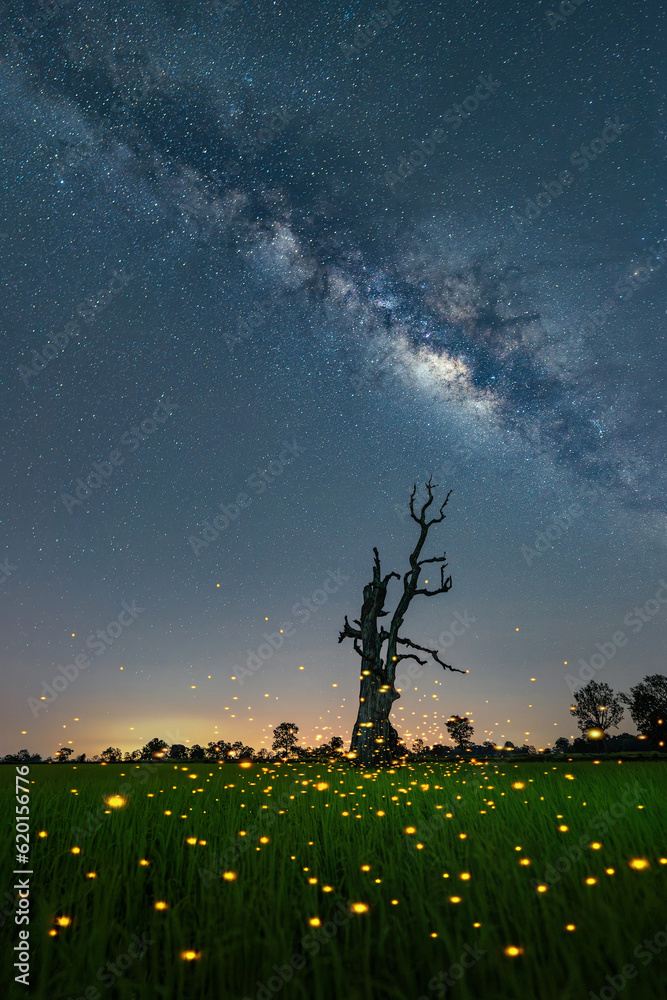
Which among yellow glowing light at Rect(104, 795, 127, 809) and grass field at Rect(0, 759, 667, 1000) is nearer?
grass field at Rect(0, 759, 667, 1000)

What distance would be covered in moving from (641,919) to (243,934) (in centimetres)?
262

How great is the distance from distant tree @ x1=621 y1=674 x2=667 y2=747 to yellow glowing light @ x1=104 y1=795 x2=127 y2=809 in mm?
71384

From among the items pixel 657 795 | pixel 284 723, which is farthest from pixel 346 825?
pixel 284 723

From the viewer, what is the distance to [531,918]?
146 inches

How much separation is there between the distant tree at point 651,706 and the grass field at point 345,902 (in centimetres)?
6951

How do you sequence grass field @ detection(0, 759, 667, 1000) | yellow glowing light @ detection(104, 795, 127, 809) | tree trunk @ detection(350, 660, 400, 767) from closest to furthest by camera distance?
1. grass field @ detection(0, 759, 667, 1000)
2. yellow glowing light @ detection(104, 795, 127, 809)
3. tree trunk @ detection(350, 660, 400, 767)

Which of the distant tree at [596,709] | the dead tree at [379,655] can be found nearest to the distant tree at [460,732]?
the distant tree at [596,709]

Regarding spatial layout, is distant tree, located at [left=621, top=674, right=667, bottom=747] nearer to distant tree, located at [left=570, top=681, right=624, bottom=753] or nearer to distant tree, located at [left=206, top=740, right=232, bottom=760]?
distant tree, located at [left=570, top=681, right=624, bottom=753]

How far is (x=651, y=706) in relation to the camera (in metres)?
67.2

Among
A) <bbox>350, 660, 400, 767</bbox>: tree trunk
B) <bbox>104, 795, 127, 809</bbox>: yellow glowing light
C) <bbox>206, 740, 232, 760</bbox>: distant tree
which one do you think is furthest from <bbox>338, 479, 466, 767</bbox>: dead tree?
<bbox>206, 740, 232, 760</bbox>: distant tree

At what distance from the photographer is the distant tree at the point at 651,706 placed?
212 feet

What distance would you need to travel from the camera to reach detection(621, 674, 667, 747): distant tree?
212ft

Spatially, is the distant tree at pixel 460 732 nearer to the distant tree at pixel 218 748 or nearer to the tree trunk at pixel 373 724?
the distant tree at pixel 218 748

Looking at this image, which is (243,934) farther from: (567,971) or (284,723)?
(284,723)
